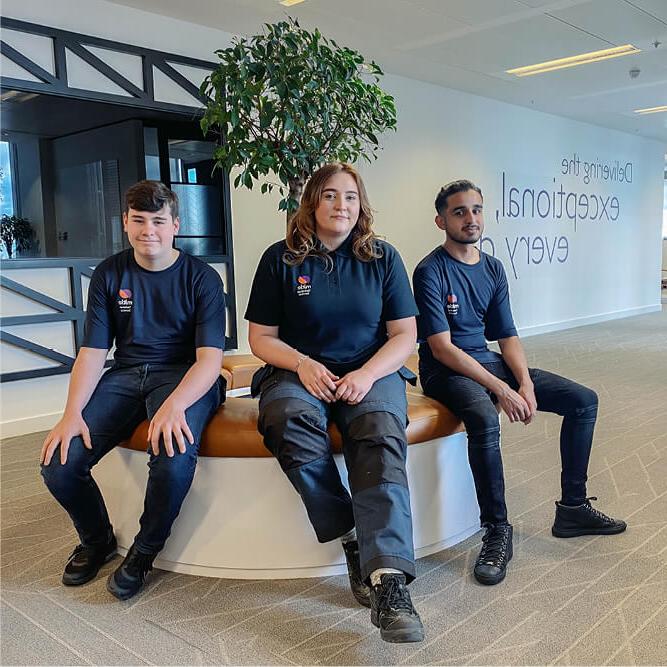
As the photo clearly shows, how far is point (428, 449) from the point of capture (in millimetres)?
2336

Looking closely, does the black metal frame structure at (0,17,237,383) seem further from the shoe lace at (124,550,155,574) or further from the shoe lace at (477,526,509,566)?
the shoe lace at (477,526,509,566)

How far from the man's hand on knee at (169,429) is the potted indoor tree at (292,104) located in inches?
51.6

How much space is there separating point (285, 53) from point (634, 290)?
935cm

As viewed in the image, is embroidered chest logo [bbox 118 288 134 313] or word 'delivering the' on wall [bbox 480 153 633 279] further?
word 'delivering the' on wall [bbox 480 153 633 279]

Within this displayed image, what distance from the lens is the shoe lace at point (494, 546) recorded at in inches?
87.6

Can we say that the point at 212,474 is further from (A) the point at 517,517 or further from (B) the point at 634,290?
(B) the point at 634,290

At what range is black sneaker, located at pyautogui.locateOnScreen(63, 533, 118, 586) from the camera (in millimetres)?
2230

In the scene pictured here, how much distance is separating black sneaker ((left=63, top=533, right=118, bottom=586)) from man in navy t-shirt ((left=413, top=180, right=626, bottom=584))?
4.21 ft

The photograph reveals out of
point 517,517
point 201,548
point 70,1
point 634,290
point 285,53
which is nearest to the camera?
point 201,548

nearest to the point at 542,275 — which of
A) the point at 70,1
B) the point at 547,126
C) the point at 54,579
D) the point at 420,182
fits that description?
the point at 547,126

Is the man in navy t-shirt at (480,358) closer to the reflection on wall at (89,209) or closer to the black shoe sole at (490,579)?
the black shoe sole at (490,579)

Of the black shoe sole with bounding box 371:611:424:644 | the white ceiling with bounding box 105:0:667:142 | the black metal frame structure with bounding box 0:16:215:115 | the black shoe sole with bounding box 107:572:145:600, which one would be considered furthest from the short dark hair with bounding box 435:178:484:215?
the black metal frame structure with bounding box 0:16:215:115

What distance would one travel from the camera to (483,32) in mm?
5348

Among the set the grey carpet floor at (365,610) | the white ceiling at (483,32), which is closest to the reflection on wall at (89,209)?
the white ceiling at (483,32)
